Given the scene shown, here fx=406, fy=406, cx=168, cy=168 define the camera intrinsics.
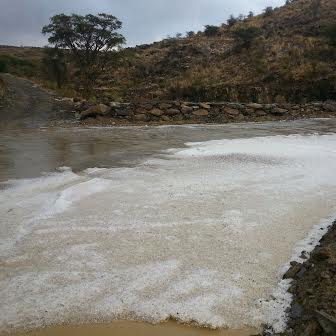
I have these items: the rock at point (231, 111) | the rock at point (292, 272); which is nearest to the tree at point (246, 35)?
the rock at point (231, 111)

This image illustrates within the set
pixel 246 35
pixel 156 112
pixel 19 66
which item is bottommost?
pixel 156 112

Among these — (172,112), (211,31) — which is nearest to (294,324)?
(172,112)

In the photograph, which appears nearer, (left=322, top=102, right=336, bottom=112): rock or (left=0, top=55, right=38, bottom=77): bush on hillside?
(left=322, top=102, right=336, bottom=112): rock

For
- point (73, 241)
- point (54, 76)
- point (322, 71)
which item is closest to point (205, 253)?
point (73, 241)

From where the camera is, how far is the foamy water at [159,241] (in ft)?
8.54

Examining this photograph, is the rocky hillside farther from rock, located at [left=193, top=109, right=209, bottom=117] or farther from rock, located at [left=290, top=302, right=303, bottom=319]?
rock, located at [left=290, top=302, right=303, bottom=319]

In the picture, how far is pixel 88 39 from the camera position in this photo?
21719 millimetres

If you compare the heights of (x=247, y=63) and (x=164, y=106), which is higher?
(x=247, y=63)

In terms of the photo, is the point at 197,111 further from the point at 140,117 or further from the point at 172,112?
the point at 140,117

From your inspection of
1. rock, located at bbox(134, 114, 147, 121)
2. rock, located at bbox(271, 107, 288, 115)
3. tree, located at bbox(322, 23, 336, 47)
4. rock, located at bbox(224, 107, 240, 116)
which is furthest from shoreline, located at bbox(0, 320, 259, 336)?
tree, located at bbox(322, 23, 336, 47)

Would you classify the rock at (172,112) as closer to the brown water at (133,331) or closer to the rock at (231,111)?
the rock at (231,111)

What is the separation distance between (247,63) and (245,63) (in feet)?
0.58

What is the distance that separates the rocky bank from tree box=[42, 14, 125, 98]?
24.5ft

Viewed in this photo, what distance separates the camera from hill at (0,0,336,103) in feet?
63.5
